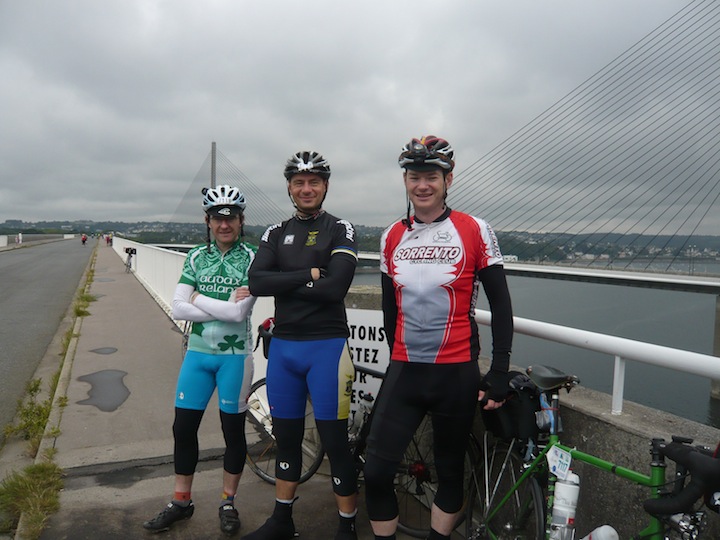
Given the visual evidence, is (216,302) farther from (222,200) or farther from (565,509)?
(565,509)

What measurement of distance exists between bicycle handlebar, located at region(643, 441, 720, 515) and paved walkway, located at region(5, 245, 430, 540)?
6.13 feet

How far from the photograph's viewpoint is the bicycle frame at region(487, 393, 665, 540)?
1.84m

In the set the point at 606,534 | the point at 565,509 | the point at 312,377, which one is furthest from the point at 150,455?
the point at 606,534

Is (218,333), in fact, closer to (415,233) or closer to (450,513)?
(415,233)

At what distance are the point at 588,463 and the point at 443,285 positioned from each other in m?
0.92

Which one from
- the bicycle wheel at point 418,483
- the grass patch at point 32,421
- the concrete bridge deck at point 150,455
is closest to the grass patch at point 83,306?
the concrete bridge deck at point 150,455

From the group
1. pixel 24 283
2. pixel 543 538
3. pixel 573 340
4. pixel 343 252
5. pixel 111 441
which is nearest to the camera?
pixel 543 538

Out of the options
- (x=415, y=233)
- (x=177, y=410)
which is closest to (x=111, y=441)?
(x=177, y=410)

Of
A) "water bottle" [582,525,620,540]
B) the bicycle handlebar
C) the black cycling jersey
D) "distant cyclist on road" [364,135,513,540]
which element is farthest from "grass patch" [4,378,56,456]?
the bicycle handlebar

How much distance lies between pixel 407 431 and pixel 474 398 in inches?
13.4

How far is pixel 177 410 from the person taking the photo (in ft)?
10.6

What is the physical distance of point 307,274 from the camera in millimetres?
2836

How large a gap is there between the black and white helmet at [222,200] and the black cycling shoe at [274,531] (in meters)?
1.77

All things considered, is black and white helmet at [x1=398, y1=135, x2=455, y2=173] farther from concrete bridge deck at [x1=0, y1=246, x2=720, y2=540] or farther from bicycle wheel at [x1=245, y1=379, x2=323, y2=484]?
bicycle wheel at [x1=245, y1=379, x2=323, y2=484]
